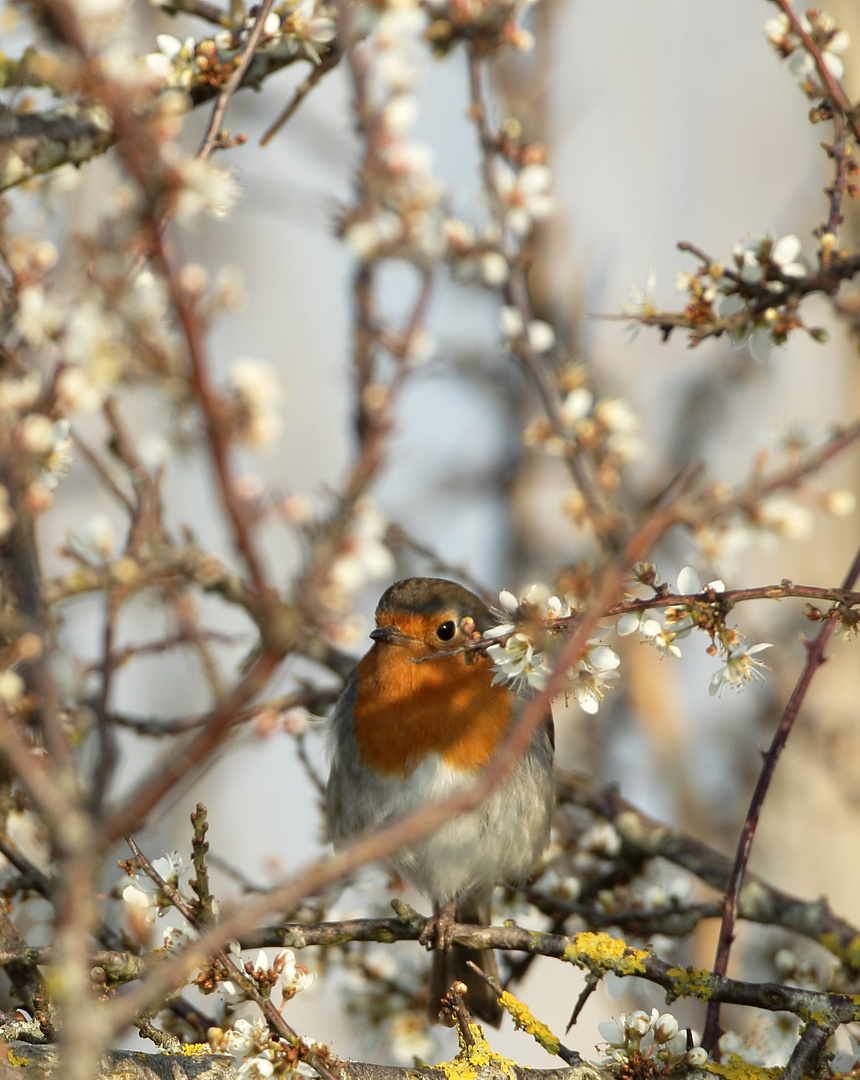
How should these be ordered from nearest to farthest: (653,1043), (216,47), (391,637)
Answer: (653,1043) < (216,47) < (391,637)

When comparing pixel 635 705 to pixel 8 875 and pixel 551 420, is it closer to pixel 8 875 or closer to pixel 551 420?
pixel 551 420

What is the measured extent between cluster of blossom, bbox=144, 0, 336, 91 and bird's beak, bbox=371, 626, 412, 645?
194 cm

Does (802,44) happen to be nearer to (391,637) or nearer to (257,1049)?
(391,637)

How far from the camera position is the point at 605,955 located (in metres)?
2.66

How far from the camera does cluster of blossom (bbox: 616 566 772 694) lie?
2.14 m

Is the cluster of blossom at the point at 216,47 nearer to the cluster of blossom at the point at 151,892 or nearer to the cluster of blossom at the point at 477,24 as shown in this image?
the cluster of blossom at the point at 477,24

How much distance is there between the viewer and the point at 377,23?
243cm

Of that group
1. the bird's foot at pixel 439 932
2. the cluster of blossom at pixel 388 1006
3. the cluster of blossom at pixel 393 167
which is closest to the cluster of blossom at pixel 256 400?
the cluster of blossom at pixel 393 167

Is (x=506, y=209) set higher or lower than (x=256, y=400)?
higher

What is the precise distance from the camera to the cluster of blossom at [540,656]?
7.45ft

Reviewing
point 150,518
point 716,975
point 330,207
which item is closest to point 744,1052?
point 716,975

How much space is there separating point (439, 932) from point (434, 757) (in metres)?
0.70

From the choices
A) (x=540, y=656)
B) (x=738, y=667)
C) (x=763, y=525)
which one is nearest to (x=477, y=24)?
(x=763, y=525)

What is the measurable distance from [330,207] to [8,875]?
6.41 ft
